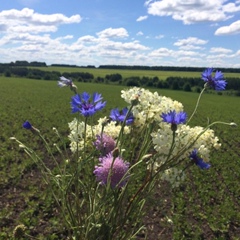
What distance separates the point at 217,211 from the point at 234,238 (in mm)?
1158

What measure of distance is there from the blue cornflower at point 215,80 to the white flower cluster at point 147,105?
237mm

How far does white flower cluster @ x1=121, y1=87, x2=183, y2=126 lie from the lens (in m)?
2.33

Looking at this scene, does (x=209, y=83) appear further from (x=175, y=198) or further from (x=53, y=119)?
(x=53, y=119)

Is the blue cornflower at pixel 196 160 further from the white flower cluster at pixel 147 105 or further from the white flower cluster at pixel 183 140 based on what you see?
the white flower cluster at pixel 147 105

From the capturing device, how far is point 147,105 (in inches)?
91.9

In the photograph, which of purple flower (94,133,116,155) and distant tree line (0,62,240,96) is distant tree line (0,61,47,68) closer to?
distant tree line (0,62,240,96)

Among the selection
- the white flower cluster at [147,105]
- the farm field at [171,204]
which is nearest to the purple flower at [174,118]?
the white flower cluster at [147,105]

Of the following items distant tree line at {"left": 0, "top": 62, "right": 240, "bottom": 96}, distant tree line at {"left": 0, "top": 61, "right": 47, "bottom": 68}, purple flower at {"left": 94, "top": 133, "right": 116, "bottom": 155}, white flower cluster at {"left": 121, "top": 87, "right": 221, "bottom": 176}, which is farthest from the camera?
distant tree line at {"left": 0, "top": 61, "right": 47, "bottom": 68}

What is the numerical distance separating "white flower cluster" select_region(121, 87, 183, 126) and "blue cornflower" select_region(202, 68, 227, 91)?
24 cm

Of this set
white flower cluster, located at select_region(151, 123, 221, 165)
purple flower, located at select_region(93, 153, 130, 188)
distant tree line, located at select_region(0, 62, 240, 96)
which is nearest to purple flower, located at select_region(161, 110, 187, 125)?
white flower cluster, located at select_region(151, 123, 221, 165)

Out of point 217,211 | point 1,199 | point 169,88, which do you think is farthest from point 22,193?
point 169,88

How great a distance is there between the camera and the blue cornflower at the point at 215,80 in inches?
92.7

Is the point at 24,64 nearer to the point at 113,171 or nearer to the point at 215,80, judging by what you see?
the point at 215,80

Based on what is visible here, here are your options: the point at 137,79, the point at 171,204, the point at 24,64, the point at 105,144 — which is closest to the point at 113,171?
the point at 105,144
